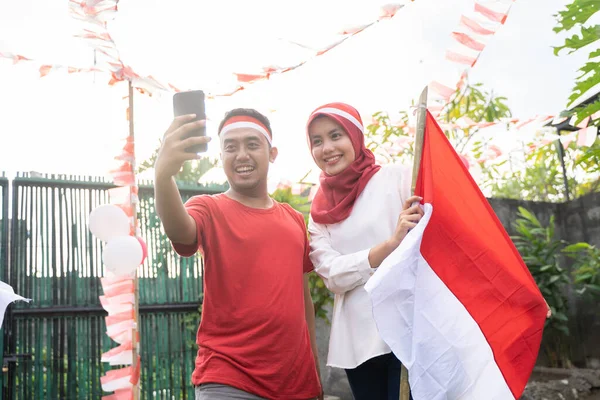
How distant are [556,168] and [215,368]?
1032 centimetres

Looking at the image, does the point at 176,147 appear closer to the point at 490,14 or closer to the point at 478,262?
the point at 478,262

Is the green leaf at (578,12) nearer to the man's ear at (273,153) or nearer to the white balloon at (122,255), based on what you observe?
the man's ear at (273,153)

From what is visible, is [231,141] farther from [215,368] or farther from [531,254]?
[531,254]

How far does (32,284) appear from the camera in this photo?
185 inches

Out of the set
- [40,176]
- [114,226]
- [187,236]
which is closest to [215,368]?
[187,236]

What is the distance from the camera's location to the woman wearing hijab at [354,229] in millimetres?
2121

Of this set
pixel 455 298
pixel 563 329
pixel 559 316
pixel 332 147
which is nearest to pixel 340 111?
pixel 332 147

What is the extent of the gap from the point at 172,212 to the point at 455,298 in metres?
1.04

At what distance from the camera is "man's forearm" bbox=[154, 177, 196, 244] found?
6.32 feet

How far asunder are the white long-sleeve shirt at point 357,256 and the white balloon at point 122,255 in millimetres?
1557

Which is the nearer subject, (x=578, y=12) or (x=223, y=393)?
(x=223, y=393)

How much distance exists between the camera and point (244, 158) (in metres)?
2.33

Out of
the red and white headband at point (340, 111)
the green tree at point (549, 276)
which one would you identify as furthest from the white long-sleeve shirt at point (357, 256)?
the green tree at point (549, 276)

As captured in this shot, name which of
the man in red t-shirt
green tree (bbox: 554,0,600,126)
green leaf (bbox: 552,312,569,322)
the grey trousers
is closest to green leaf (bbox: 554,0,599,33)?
green tree (bbox: 554,0,600,126)
